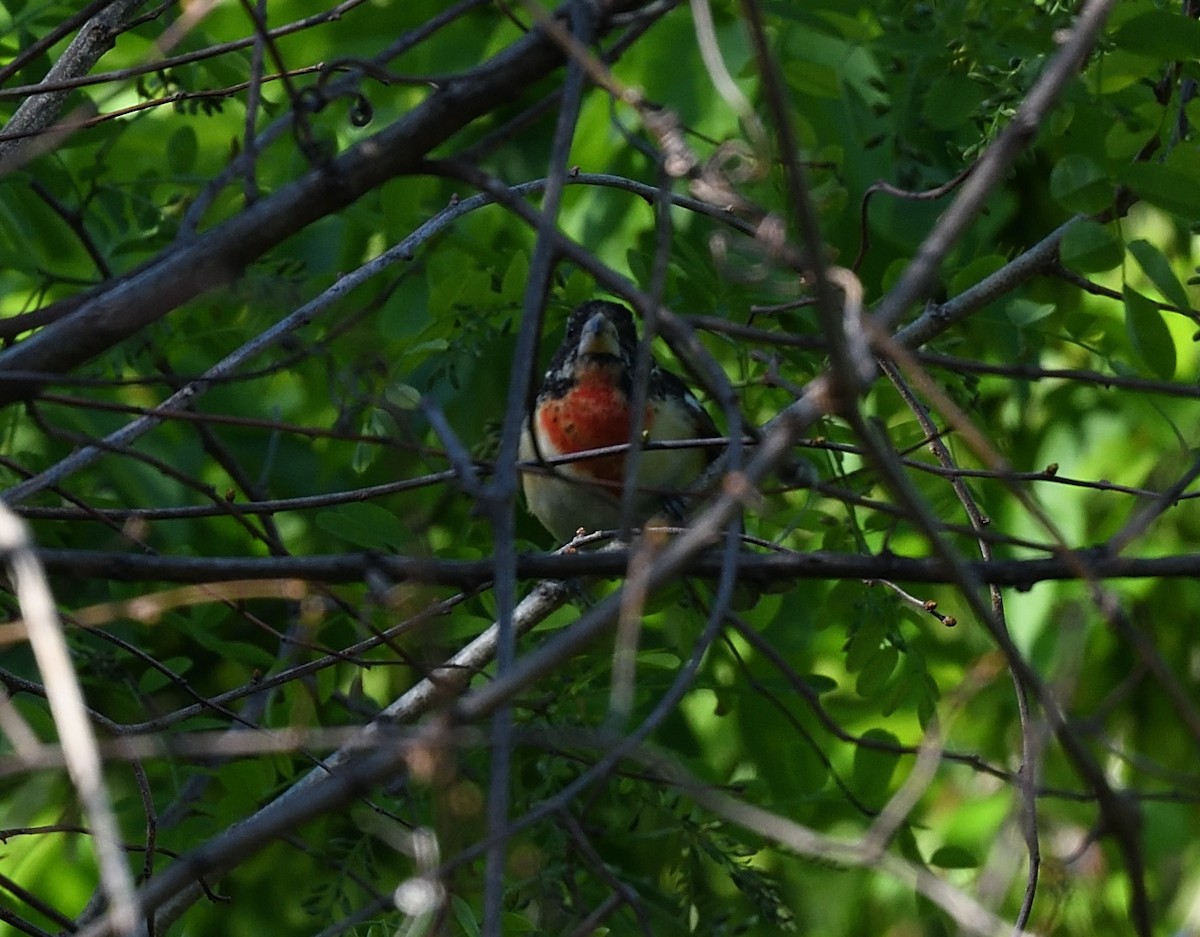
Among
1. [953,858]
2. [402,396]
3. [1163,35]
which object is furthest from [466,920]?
[1163,35]

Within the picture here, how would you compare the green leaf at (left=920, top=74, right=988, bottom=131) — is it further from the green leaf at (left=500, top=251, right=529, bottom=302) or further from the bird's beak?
the bird's beak

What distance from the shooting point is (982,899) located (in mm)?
1505

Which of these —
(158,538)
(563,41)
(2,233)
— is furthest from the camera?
(158,538)

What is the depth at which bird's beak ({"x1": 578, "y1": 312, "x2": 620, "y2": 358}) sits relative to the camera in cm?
425

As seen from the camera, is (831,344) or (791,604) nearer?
(831,344)

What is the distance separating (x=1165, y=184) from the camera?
7.59 feet

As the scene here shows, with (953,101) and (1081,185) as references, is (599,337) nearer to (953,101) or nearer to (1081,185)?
(953,101)

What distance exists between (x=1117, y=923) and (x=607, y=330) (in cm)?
267

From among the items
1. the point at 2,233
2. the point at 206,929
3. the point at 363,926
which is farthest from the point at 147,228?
the point at 206,929

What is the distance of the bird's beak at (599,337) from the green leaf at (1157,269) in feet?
6.82

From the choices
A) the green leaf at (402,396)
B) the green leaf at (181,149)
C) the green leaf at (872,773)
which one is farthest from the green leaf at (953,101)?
the green leaf at (181,149)

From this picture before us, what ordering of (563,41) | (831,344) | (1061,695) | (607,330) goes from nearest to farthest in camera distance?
1. (831,344)
2. (563,41)
3. (1061,695)
4. (607,330)

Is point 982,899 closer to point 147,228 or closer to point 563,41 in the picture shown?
point 563,41

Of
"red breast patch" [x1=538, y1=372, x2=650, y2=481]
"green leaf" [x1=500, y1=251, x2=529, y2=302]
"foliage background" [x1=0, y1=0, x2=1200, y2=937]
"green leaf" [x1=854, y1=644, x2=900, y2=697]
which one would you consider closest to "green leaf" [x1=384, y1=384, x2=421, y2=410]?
"foliage background" [x1=0, y1=0, x2=1200, y2=937]
